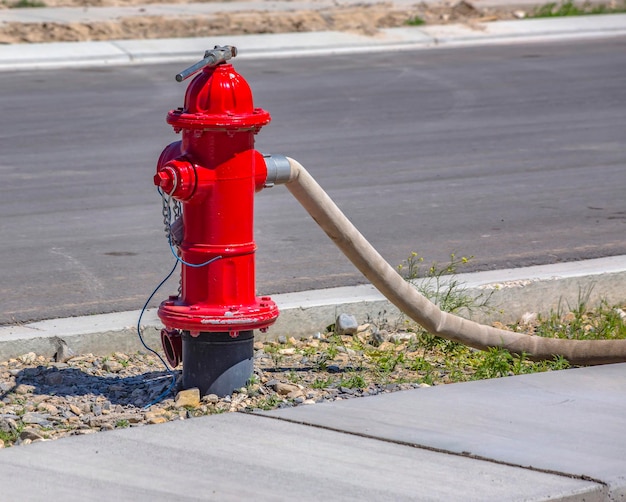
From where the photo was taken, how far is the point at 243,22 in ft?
69.8

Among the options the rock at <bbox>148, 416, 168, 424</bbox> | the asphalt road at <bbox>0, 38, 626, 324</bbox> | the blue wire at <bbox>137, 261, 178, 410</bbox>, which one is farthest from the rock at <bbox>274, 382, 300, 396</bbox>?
the asphalt road at <bbox>0, 38, 626, 324</bbox>

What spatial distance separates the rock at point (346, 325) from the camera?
20.8 feet

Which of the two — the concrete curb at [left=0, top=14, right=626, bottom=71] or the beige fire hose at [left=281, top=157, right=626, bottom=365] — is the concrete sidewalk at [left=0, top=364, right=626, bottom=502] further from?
the concrete curb at [left=0, top=14, right=626, bottom=71]

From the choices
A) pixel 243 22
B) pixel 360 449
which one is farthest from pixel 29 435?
pixel 243 22

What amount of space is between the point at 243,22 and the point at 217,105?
54.4ft

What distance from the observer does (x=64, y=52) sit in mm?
18453

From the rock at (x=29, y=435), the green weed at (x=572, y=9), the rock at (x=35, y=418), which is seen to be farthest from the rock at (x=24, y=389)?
the green weed at (x=572, y=9)

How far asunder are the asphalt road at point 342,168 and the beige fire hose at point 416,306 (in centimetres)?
152

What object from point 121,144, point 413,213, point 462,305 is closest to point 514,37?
point 121,144

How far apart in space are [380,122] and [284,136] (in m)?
1.39

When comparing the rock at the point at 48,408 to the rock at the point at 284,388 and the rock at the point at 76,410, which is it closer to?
the rock at the point at 76,410

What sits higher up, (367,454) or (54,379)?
(367,454)

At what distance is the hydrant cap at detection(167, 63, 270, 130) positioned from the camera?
4.97 meters

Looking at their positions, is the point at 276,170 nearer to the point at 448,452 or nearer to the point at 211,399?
the point at 211,399
